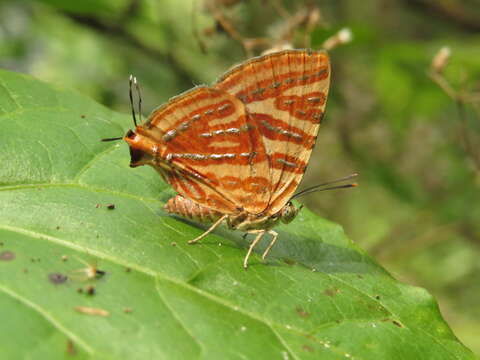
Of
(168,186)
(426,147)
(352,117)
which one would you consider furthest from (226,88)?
(426,147)

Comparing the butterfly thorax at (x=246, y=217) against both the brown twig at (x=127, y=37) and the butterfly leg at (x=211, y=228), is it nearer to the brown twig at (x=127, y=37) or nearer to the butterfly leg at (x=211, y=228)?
the butterfly leg at (x=211, y=228)

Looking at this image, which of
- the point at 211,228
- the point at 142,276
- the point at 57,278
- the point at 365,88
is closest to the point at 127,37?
the point at 365,88

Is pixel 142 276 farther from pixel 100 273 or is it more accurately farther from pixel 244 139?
pixel 244 139

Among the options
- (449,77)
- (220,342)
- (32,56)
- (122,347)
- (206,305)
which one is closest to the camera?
(122,347)

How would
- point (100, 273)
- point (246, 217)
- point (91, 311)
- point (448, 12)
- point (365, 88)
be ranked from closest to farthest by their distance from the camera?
point (91, 311), point (100, 273), point (246, 217), point (448, 12), point (365, 88)

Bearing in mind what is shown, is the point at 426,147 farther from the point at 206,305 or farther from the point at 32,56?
the point at 206,305

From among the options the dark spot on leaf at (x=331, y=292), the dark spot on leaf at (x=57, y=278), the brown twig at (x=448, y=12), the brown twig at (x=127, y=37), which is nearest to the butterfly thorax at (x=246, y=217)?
the dark spot on leaf at (x=331, y=292)

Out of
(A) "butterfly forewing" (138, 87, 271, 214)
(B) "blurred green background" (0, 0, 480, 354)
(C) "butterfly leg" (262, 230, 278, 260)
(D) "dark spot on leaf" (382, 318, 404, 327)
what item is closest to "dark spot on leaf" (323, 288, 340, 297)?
(D) "dark spot on leaf" (382, 318, 404, 327)
